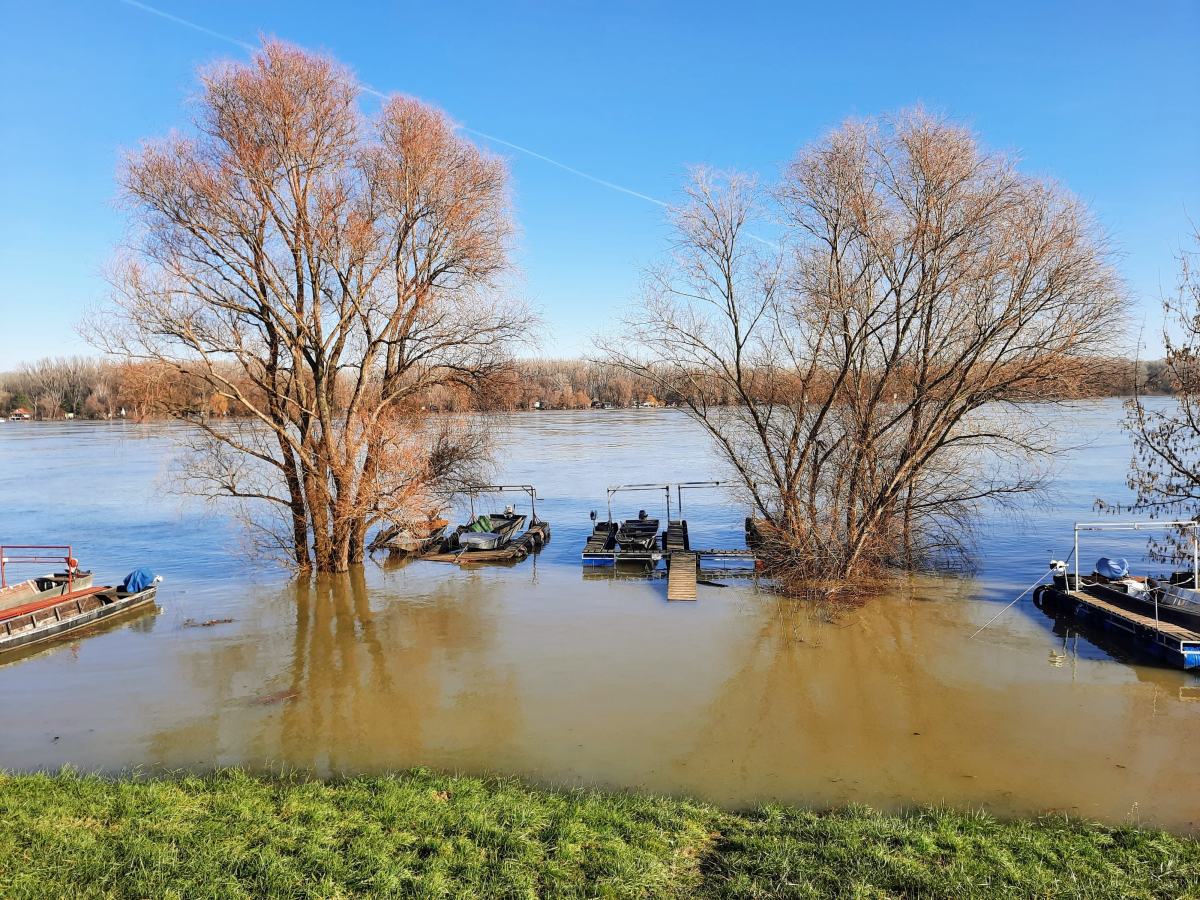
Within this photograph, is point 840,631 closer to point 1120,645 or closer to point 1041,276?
point 1120,645

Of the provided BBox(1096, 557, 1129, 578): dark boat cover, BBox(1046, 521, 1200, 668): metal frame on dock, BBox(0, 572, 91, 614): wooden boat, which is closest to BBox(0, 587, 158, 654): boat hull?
BBox(0, 572, 91, 614): wooden boat

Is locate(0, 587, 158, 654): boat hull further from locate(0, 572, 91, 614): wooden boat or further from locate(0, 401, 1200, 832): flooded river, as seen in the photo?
locate(0, 572, 91, 614): wooden boat

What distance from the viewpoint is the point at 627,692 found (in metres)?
12.2

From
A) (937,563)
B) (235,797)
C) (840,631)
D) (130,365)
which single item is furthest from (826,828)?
(130,365)

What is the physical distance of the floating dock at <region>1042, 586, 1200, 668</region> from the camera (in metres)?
12.9

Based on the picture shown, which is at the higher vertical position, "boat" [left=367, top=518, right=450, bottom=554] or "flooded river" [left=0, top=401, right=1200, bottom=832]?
"boat" [left=367, top=518, right=450, bottom=554]

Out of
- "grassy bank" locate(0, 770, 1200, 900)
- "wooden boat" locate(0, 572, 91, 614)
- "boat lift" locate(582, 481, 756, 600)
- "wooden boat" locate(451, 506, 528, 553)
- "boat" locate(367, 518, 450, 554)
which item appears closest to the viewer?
"grassy bank" locate(0, 770, 1200, 900)

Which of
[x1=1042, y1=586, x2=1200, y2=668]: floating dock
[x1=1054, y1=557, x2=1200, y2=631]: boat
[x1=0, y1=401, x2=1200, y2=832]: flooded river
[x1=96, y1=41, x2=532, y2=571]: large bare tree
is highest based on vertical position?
[x1=96, y1=41, x2=532, y2=571]: large bare tree

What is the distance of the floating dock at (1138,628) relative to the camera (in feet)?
42.2

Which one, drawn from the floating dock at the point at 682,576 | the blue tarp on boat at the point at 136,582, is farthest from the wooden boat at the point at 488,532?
the blue tarp on boat at the point at 136,582

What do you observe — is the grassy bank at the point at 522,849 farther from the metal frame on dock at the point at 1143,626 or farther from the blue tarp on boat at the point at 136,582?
the blue tarp on boat at the point at 136,582

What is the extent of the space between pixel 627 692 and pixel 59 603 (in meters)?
13.9

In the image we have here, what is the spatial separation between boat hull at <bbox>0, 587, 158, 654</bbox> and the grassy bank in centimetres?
928

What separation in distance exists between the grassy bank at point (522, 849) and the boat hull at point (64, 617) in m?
9.28
